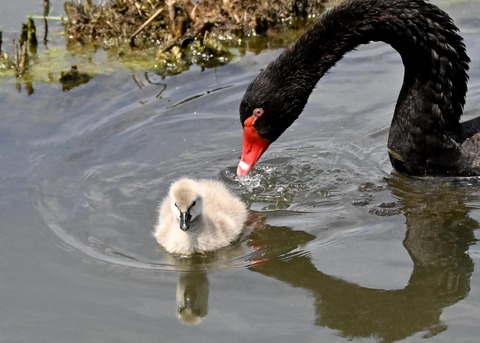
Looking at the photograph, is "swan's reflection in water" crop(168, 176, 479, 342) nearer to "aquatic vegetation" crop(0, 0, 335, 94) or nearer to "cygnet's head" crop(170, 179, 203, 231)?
"cygnet's head" crop(170, 179, 203, 231)

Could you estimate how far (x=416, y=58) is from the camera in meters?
6.34

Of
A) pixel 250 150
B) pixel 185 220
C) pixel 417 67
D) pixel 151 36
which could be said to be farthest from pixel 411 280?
pixel 151 36

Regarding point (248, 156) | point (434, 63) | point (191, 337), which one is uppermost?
point (434, 63)

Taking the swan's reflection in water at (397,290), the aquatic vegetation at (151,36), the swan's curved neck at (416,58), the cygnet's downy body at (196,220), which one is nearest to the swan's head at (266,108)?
the swan's curved neck at (416,58)

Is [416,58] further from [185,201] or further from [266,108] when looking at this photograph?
[185,201]

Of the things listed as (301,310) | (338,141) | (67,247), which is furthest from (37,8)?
(301,310)

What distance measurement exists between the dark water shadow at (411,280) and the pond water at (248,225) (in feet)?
0.03

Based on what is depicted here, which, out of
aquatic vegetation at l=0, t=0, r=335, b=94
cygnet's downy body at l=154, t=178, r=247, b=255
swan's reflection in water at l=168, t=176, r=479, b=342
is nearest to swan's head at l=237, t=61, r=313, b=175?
cygnet's downy body at l=154, t=178, r=247, b=255

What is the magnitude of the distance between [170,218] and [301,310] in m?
1.12

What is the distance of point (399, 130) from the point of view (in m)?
6.41

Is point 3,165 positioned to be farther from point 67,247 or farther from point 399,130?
point 399,130

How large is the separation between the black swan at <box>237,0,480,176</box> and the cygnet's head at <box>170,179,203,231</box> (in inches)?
46.4

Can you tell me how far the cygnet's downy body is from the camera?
523cm

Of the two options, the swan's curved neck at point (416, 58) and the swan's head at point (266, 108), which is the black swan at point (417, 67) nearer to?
the swan's curved neck at point (416, 58)
